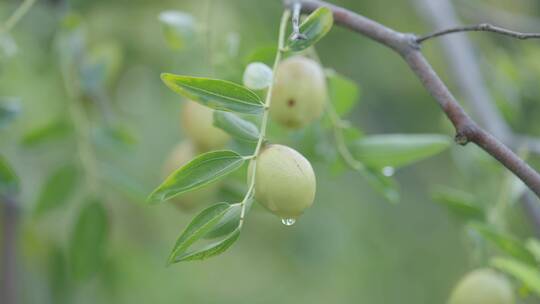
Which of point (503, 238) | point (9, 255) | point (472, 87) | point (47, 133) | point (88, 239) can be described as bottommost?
point (9, 255)

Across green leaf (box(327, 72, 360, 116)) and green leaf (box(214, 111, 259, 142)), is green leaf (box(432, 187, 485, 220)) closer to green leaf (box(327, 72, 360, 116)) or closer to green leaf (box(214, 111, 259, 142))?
green leaf (box(327, 72, 360, 116))

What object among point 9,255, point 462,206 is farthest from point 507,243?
point 9,255

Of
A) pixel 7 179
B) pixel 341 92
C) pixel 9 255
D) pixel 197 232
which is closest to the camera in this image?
pixel 197 232

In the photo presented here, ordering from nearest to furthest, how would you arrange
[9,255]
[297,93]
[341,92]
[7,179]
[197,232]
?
1. [197,232]
2. [297,93]
3. [7,179]
4. [341,92]
5. [9,255]

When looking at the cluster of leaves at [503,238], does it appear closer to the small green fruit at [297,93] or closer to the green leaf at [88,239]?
the small green fruit at [297,93]

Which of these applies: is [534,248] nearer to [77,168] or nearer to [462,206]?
[462,206]

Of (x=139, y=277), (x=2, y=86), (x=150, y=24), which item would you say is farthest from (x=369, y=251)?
(x=2, y=86)
